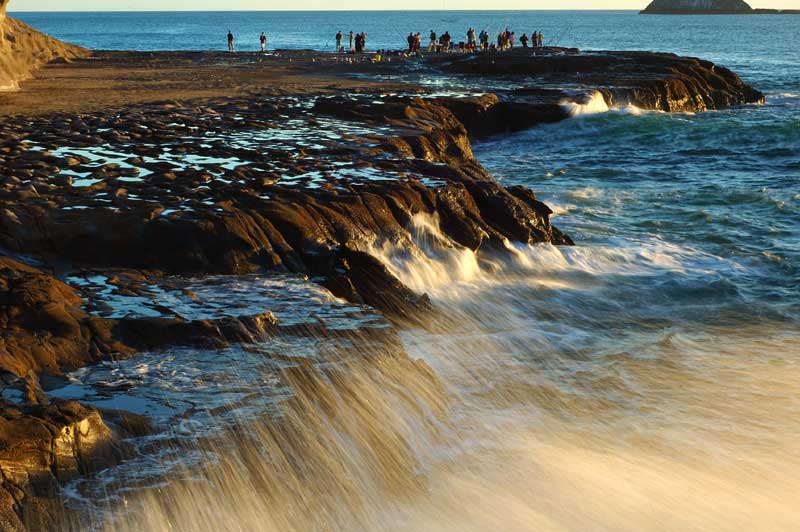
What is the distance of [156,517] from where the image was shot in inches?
241

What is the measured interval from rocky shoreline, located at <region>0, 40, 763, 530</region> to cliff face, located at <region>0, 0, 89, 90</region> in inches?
134

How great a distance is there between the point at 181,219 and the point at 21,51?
2403cm


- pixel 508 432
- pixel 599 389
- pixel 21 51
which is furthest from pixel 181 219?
pixel 21 51

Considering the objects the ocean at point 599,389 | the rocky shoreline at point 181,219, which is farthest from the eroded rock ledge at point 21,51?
the ocean at point 599,389

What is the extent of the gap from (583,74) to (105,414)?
3394cm

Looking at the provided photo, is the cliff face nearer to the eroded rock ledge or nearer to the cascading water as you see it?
the eroded rock ledge

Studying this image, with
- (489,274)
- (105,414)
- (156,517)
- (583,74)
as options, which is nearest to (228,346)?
(105,414)

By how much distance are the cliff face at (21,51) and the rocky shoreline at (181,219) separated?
339 centimetres

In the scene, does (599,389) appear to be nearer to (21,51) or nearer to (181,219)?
(181,219)

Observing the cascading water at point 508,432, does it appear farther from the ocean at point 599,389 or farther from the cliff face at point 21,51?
the cliff face at point 21,51

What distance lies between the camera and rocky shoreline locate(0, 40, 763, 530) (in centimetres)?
668

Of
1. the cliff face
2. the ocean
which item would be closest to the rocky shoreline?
the ocean

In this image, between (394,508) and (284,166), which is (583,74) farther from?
(394,508)

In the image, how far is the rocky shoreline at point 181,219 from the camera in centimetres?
668
